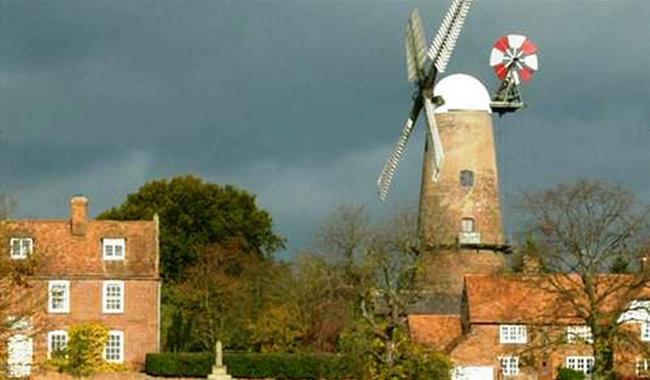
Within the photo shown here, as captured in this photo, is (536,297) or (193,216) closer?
(536,297)

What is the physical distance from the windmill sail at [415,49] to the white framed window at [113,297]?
21341 millimetres

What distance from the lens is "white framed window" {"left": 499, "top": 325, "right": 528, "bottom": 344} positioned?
6334 centimetres

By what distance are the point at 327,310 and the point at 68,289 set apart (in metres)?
11.3

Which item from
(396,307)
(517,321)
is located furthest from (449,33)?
(396,307)

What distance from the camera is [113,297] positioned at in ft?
210

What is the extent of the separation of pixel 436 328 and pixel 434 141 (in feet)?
33.4

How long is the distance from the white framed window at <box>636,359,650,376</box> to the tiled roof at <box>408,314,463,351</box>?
10842 millimetres

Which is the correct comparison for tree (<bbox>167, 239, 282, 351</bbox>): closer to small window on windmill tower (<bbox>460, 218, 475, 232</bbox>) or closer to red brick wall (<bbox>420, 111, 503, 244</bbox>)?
red brick wall (<bbox>420, 111, 503, 244</bbox>)

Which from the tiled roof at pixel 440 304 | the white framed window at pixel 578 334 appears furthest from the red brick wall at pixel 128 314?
the white framed window at pixel 578 334

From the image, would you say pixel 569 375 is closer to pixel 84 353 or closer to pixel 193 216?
pixel 84 353

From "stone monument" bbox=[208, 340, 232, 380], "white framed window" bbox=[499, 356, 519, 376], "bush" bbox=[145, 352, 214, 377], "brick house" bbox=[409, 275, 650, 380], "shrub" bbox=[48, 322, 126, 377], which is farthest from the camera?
"white framed window" bbox=[499, 356, 519, 376]

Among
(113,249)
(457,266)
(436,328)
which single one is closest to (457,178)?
(457,266)

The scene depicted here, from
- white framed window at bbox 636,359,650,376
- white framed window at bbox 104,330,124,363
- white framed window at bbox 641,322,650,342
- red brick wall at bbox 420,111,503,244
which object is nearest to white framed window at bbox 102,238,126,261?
white framed window at bbox 104,330,124,363

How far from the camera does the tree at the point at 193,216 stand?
84.9m
